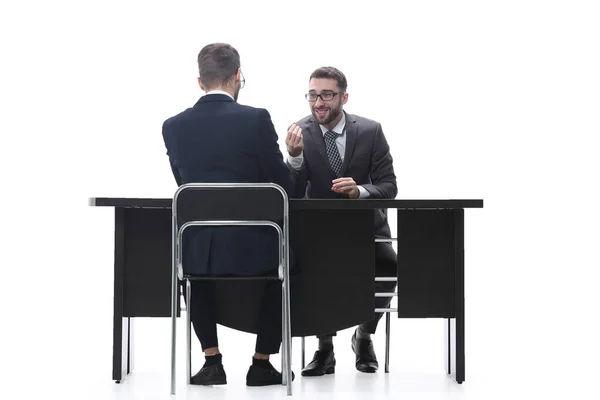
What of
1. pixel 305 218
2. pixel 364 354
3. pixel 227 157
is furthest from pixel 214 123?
pixel 364 354

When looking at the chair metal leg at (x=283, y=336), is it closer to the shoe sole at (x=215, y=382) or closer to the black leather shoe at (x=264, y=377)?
the black leather shoe at (x=264, y=377)

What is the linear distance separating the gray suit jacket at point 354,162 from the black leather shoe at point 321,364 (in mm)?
665

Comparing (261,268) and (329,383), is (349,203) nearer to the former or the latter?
(261,268)

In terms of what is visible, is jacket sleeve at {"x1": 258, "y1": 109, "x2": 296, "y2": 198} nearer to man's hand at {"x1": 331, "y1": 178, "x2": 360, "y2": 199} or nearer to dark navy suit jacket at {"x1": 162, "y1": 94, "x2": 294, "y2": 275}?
dark navy suit jacket at {"x1": 162, "y1": 94, "x2": 294, "y2": 275}

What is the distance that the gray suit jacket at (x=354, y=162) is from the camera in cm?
498

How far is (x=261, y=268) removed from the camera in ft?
13.7

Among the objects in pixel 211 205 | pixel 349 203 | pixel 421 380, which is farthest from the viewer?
pixel 421 380

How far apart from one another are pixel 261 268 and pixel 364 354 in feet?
3.31

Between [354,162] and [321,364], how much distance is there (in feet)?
3.40

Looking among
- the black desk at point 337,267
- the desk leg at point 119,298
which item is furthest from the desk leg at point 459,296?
the desk leg at point 119,298

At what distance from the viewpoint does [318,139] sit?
5035 mm

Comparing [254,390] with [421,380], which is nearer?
[254,390]

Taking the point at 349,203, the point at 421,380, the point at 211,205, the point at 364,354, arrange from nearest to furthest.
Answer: the point at 211,205 < the point at 349,203 < the point at 421,380 < the point at 364,354

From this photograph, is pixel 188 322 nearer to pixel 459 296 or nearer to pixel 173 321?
pixel 173 321
